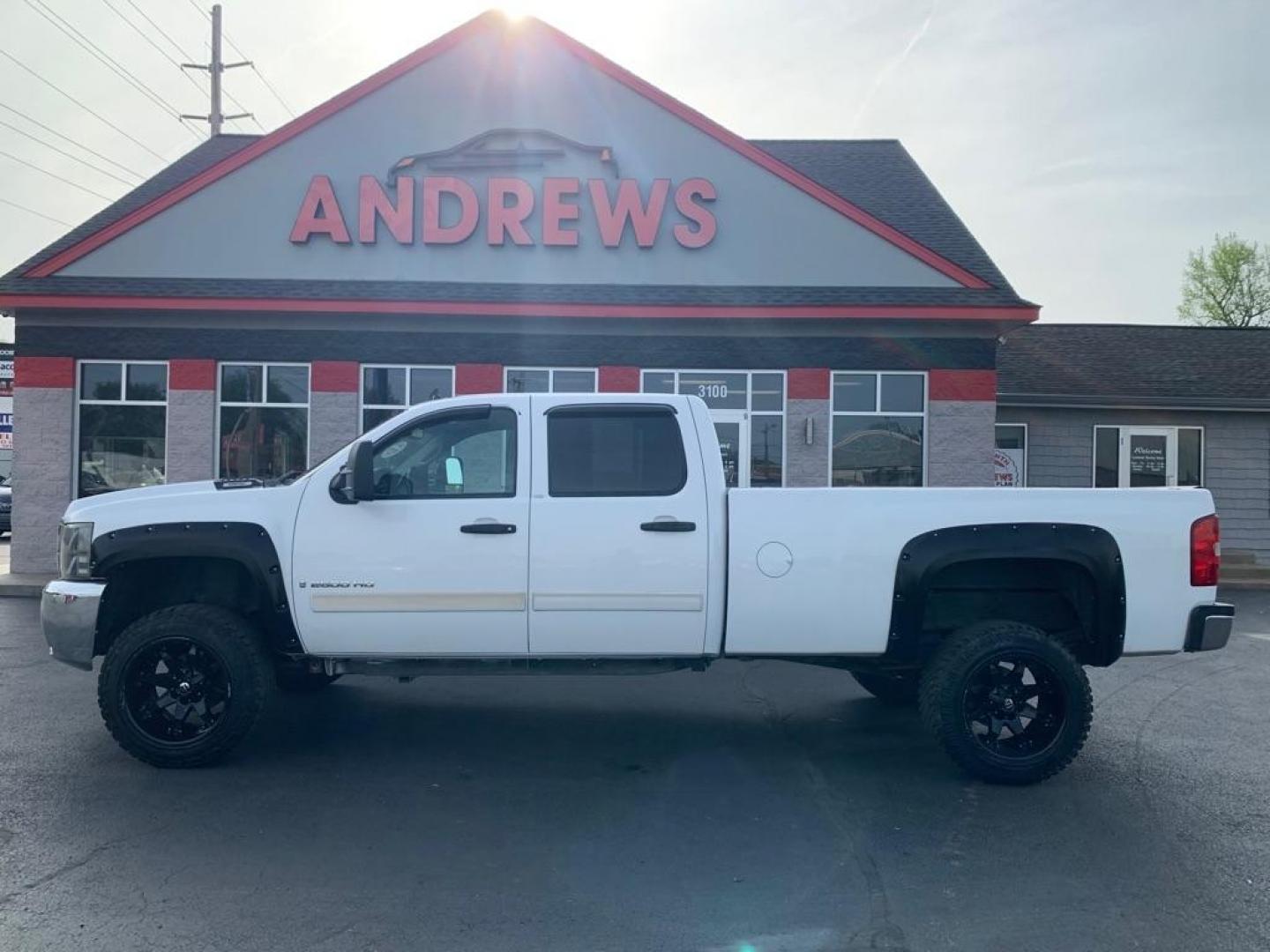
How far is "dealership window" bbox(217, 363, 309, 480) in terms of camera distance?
51.6ft

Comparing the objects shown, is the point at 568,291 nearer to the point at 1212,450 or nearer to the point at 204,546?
the point at 204,546

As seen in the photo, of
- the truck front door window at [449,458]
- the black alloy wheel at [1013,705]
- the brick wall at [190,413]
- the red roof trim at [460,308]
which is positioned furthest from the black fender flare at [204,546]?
the brick wall at [190,413]

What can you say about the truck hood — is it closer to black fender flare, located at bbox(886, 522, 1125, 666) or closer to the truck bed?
the truck bed

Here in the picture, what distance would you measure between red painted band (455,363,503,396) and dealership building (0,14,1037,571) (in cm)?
4

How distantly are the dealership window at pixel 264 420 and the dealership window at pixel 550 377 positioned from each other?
3008 millimetres

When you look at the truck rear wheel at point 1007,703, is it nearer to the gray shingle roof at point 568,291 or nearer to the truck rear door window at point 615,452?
the truck rear door window at point 615,452

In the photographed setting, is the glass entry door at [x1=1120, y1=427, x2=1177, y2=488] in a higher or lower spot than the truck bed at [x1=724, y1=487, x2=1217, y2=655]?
higher

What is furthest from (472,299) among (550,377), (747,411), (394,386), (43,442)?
(43,442)

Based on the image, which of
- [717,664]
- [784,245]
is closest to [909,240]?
[784,245]

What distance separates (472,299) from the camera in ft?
49.9

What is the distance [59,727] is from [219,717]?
1639 mm

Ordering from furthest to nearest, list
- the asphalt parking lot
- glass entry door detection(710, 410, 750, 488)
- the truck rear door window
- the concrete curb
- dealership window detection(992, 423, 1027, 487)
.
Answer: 1. dealership window detection(992, 423, 1027, 487)
2. glass entry door detection(710, 410, 750, 488)
3. the concrete curb
4. the truck rear door window
5. the asphalt parking lot

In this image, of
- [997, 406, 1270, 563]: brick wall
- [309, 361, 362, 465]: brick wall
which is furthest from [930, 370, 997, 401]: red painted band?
[309, 361, 362, 465]: brick wall

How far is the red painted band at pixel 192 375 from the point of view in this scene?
15.7 metres
